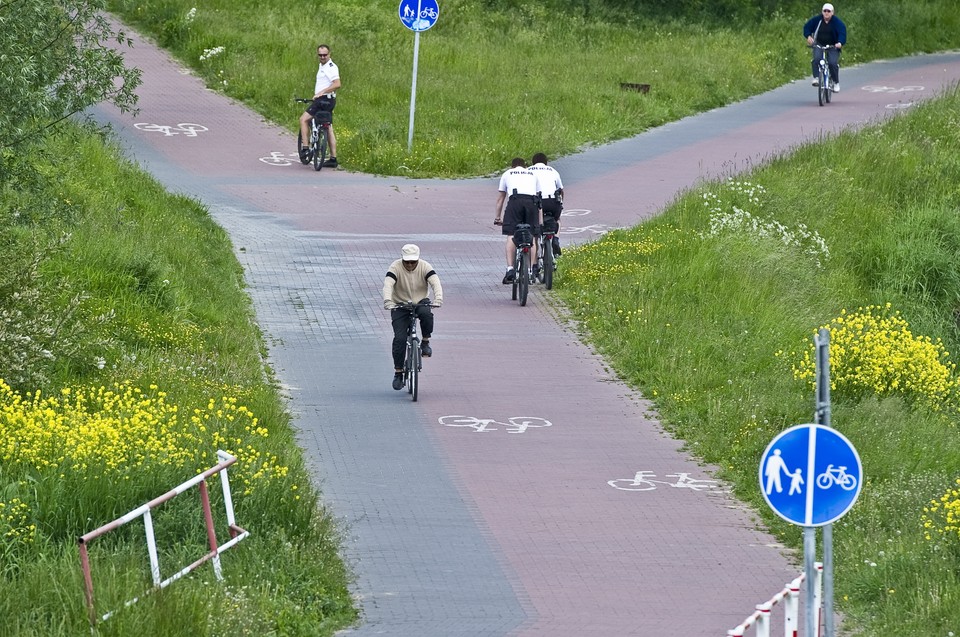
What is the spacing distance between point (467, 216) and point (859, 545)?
499 inches

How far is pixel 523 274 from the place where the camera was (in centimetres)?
1884

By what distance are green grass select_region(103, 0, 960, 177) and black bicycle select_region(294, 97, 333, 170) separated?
0.56 meters

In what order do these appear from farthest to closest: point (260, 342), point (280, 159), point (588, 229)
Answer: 1. point (280, 159)
2. point (588, 229)
3. point (260, 342)

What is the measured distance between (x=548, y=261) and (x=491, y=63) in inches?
533

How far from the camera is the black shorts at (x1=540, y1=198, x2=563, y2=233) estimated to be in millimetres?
19625

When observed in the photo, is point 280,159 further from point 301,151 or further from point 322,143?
point 322,143

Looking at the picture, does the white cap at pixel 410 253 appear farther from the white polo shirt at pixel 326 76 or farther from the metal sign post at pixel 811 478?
the white polo shirt at pixel 326 76

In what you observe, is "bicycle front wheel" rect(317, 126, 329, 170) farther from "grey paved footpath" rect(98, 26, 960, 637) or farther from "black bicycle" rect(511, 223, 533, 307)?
"black bicycle" rect(511, 223, 533, 307)

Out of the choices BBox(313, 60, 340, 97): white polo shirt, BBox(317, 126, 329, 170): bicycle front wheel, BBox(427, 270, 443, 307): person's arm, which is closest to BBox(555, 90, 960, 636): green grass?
BBox(427, 270, 443, 307): person's arm

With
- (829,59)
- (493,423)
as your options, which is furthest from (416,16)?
(493,423)

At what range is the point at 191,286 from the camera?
59.7ft

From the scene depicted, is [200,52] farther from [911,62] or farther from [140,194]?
[911,62]

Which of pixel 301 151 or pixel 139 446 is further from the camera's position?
pixel 301 151

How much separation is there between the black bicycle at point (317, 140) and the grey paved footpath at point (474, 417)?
0.22m
